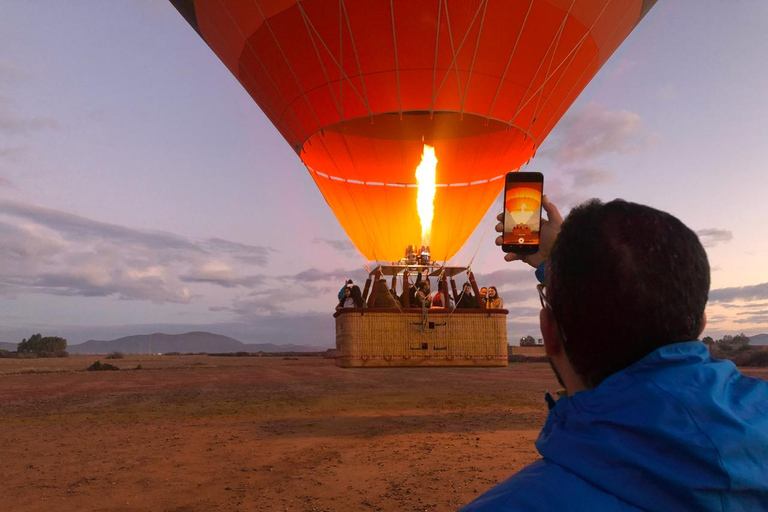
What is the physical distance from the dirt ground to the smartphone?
542cm

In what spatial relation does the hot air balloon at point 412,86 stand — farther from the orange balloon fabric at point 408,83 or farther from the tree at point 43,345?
the tree at point 43,345

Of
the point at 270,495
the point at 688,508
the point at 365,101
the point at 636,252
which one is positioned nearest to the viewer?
the point at 688,508

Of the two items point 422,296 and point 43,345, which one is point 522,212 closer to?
point 422,296

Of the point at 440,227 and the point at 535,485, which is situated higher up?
the point at 440,227

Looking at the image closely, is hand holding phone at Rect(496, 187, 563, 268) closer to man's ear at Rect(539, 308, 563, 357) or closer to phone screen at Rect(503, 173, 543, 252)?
phone screen at Rect(503, 173, 543, 252)

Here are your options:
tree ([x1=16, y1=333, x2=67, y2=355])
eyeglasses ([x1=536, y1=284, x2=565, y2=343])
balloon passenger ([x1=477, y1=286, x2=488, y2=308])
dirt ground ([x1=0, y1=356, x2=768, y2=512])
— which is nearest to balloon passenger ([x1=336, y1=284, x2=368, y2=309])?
balloon passenger ([x1=477, y1=286, x2=488, y2=308])

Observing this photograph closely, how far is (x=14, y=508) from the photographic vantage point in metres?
7.61

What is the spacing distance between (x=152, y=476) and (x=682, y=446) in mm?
9650

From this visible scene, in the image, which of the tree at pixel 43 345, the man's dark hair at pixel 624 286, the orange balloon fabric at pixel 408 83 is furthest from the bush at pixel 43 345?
the man's dark hair at pixel 624 286

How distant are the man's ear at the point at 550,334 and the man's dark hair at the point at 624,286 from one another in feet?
0.06

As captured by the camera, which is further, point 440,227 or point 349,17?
point 440,227

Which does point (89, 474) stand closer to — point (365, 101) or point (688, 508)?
point (365, 101)

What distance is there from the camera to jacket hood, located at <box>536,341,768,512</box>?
92cm

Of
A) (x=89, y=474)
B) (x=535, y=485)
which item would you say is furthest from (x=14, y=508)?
(x=535, y=485)
